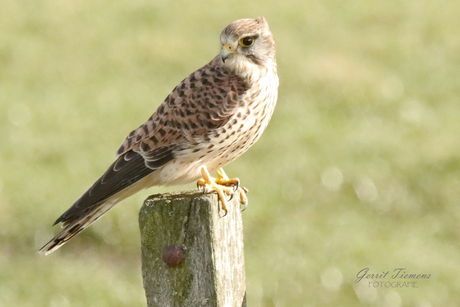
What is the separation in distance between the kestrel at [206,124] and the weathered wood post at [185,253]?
3.60ft

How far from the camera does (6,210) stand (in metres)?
7.40

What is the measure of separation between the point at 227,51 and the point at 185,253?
1.68m

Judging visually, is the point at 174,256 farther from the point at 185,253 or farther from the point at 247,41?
the point at 247,41

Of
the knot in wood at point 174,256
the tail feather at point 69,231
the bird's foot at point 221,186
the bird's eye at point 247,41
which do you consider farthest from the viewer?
the bird's eye at point 247,41

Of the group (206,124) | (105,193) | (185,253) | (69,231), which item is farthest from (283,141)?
(185,253)

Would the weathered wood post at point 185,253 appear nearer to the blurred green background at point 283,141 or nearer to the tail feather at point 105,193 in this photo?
the tail feather at point 105,193

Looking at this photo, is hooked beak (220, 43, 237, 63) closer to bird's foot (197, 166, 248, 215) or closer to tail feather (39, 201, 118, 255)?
bird's foot (197, 166, 248, 215)

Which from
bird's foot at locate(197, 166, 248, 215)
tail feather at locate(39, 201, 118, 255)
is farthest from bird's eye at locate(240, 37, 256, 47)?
tail feather at locate(39, 201, 118, 255)

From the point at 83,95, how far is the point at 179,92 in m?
5.56

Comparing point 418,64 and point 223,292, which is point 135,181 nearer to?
point 223,292

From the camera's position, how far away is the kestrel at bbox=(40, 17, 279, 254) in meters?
4.31

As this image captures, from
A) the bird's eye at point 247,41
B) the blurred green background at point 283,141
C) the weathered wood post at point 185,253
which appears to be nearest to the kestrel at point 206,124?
the bird's eye at point 247,41

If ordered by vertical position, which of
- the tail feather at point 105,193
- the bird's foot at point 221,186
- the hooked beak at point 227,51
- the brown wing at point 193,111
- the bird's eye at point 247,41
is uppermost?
the bird's eye at point 247,41

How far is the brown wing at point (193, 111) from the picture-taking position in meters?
4.33
